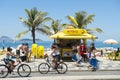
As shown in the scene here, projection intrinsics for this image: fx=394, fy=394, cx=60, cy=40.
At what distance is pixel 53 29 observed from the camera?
7362 cm

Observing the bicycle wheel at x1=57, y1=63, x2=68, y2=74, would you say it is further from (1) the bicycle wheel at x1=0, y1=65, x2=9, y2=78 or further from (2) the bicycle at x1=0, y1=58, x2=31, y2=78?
(1) the bicycle wheel at x1=0, y1=65, x2=9, y2=78

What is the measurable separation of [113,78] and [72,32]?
15.5m

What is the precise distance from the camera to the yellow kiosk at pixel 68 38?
31108 millimetres

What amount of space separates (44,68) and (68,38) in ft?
34.0

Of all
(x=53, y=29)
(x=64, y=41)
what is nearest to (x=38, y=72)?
(x=64, y=41)

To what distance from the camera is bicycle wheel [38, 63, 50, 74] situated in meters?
20.7

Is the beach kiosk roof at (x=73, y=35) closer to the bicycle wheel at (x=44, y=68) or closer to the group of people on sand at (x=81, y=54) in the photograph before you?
the group of people on sand at (x=81, y=54)

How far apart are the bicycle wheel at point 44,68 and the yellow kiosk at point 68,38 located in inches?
402

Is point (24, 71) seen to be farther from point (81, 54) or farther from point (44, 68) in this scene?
point (81, 54)

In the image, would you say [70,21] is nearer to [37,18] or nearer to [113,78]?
[37,18]

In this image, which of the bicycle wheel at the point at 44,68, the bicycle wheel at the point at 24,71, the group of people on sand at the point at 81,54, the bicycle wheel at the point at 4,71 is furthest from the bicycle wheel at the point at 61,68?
the group of people on sand at the point at 81,54

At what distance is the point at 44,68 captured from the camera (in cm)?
2084

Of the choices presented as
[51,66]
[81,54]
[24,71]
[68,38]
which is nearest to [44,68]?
[51,66]

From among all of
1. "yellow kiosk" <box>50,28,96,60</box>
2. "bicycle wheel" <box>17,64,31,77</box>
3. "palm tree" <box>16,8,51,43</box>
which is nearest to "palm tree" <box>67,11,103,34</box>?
"palm tree" <box>16,8,51,43</box>
